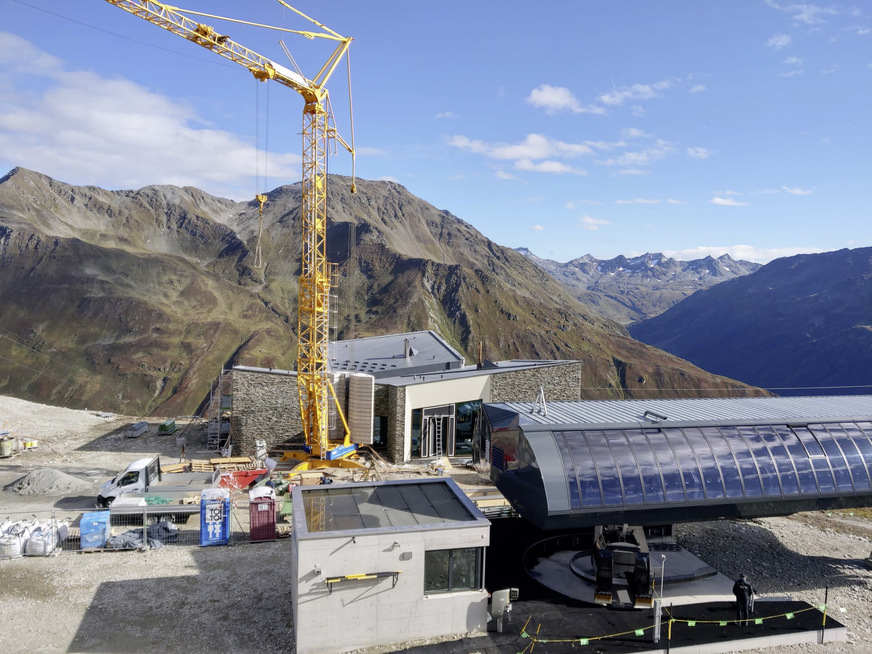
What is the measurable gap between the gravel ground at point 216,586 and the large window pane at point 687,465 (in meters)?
4.32

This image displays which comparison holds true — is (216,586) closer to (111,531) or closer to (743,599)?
(111,531)

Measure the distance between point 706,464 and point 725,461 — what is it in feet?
2.40

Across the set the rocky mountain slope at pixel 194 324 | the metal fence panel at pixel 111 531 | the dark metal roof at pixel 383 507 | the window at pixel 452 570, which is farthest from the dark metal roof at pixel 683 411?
the rocky mountain slope at pixel 194 324

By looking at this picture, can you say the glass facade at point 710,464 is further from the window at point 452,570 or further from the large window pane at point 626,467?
the window at point 452,570

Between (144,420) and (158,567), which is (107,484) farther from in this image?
(144,420)

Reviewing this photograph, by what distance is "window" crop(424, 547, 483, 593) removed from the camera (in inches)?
610

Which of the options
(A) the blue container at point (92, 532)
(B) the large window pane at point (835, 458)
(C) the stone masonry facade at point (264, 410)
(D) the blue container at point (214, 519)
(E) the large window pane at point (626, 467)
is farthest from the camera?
(C) the stone masonry facade at point (264, 410)

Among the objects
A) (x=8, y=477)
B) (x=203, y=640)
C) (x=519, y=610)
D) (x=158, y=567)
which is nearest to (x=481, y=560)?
(x=519, y=610)

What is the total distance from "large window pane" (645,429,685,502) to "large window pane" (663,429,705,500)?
0.16m

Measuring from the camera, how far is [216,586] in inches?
739

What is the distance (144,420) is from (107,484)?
58.4 feet

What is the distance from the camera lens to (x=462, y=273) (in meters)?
190

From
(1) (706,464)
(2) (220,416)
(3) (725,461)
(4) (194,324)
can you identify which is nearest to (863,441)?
(3) (725,461)

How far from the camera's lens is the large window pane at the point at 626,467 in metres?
17.6
